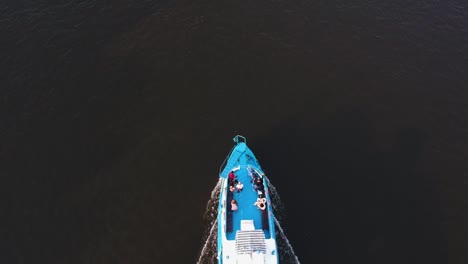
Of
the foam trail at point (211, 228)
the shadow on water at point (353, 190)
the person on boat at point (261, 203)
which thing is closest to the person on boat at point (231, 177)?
the foam trail at point (211, 228)

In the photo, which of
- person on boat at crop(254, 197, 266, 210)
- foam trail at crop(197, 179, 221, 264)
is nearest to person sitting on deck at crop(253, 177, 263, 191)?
person on boat at crop(254, 197, 266, 210)

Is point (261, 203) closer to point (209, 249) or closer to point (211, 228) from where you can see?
point (211, 228)

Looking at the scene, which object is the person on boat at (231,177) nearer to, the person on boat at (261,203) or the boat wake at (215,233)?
the boat wake at (215,233)

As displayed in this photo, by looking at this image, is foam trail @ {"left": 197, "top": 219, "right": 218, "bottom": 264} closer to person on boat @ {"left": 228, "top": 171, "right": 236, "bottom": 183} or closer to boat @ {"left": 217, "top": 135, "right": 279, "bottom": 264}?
boat @ {"left": 217, "top": 135, "right": 279, "bottom": 264}

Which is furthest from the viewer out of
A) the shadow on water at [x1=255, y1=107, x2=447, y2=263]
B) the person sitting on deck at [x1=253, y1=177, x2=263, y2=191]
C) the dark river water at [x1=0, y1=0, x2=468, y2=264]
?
the dark river water at [x1=0, y1=0, x2=468, y2=264]

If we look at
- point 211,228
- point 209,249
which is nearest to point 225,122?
point 211,228

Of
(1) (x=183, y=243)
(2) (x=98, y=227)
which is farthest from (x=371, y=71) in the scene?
(2) (x=98, y=227)
